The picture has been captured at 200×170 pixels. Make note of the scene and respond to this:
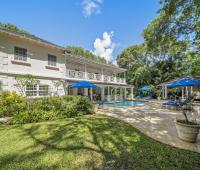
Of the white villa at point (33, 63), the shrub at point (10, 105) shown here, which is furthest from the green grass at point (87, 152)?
the white villa at point (33, 63)

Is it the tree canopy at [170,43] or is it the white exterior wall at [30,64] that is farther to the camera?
the white exterior wall at [30,64]

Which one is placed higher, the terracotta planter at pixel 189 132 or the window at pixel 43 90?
the window at pixel 43 90

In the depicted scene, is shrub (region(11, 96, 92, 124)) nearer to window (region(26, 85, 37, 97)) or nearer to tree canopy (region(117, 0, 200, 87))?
window (region(26, 85, 37, 97))

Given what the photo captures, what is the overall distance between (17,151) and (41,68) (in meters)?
11.9

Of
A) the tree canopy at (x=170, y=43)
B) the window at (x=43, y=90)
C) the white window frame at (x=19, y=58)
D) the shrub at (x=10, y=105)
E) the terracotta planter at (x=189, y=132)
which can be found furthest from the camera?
the window at (x=43, y=90)

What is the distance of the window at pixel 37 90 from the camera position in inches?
558

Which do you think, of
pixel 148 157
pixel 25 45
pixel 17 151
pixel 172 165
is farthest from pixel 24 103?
pixel 172 165

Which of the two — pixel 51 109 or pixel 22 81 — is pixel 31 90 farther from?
pixel 51 109

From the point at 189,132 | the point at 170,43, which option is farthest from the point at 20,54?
the point at 170,43

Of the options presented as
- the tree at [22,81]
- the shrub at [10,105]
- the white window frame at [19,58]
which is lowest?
the shrub at [10,105]

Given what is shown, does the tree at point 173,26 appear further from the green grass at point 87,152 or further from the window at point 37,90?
the window at point 37,90

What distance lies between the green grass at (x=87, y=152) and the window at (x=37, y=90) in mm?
7895

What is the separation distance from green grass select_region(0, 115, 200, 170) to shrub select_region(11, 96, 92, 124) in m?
2.11

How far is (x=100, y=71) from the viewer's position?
28.1 metres
